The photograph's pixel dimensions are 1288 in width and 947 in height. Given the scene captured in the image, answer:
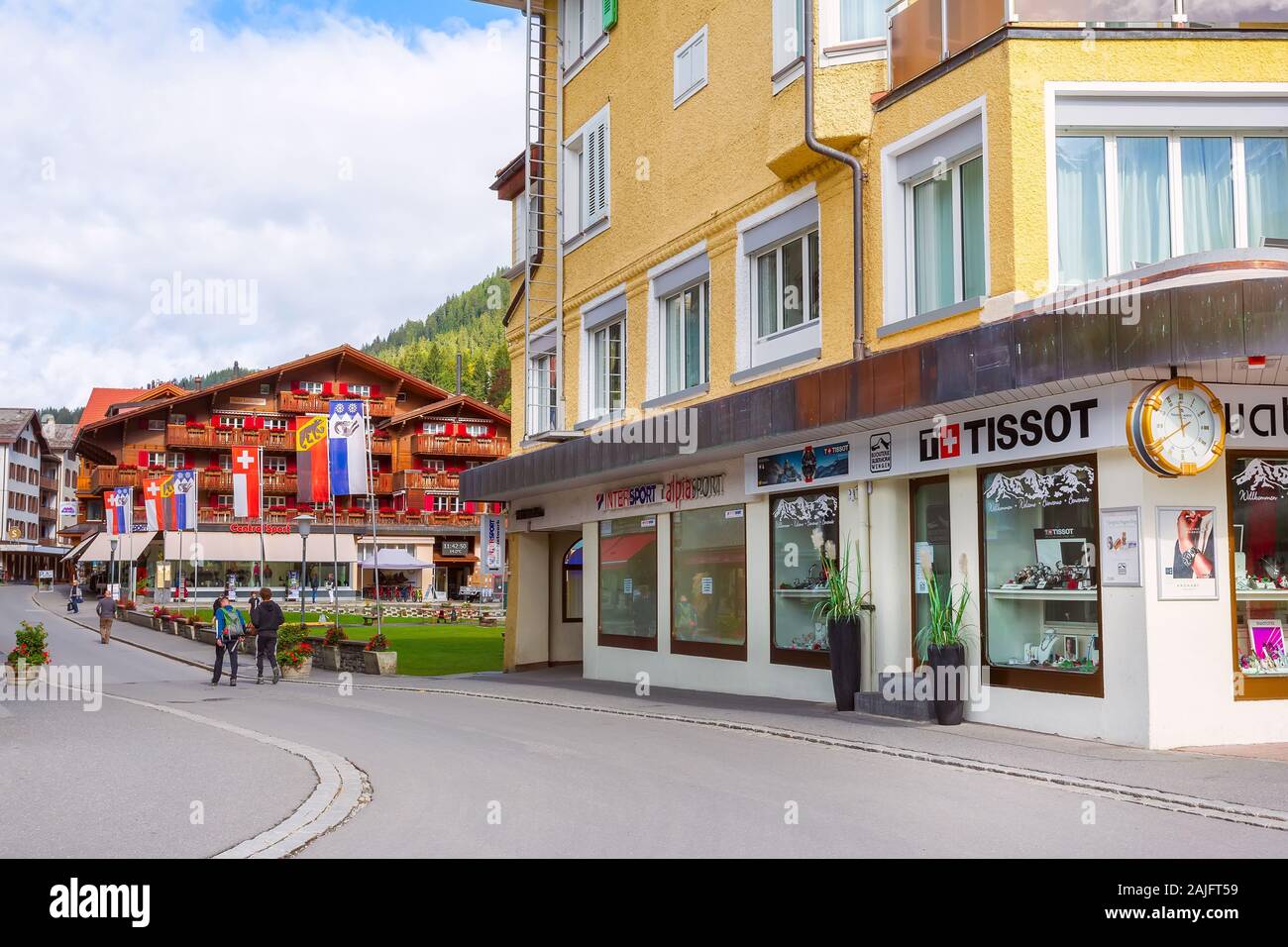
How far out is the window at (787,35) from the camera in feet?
54.4

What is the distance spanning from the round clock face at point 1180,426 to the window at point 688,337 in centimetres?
904

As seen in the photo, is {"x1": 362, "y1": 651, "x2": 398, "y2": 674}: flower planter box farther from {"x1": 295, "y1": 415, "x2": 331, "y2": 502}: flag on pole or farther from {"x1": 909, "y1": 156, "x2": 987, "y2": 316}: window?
{"x1": 909, "y1": 156, "x2": 987, "y2": 316}: window

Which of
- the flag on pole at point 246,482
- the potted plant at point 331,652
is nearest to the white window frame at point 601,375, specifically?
the potted plant at point 331,652

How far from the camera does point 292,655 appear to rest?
2625 cm

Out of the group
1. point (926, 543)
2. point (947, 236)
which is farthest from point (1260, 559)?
point (947, 236)

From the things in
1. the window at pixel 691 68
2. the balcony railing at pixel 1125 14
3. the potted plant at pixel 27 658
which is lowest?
the potted plant at pixel 27 658

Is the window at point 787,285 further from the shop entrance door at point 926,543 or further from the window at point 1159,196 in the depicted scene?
the window at point 1159,196

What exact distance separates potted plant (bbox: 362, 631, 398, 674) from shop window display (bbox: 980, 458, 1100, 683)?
15.6 m

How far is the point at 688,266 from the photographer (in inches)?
809

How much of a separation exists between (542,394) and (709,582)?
7926mm

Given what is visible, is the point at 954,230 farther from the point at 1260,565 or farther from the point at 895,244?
the point at 1260,565

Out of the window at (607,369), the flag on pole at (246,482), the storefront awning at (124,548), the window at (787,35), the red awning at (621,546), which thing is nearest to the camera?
the window at (787,35)

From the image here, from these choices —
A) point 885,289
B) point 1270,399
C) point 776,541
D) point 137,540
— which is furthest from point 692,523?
point 137,540
